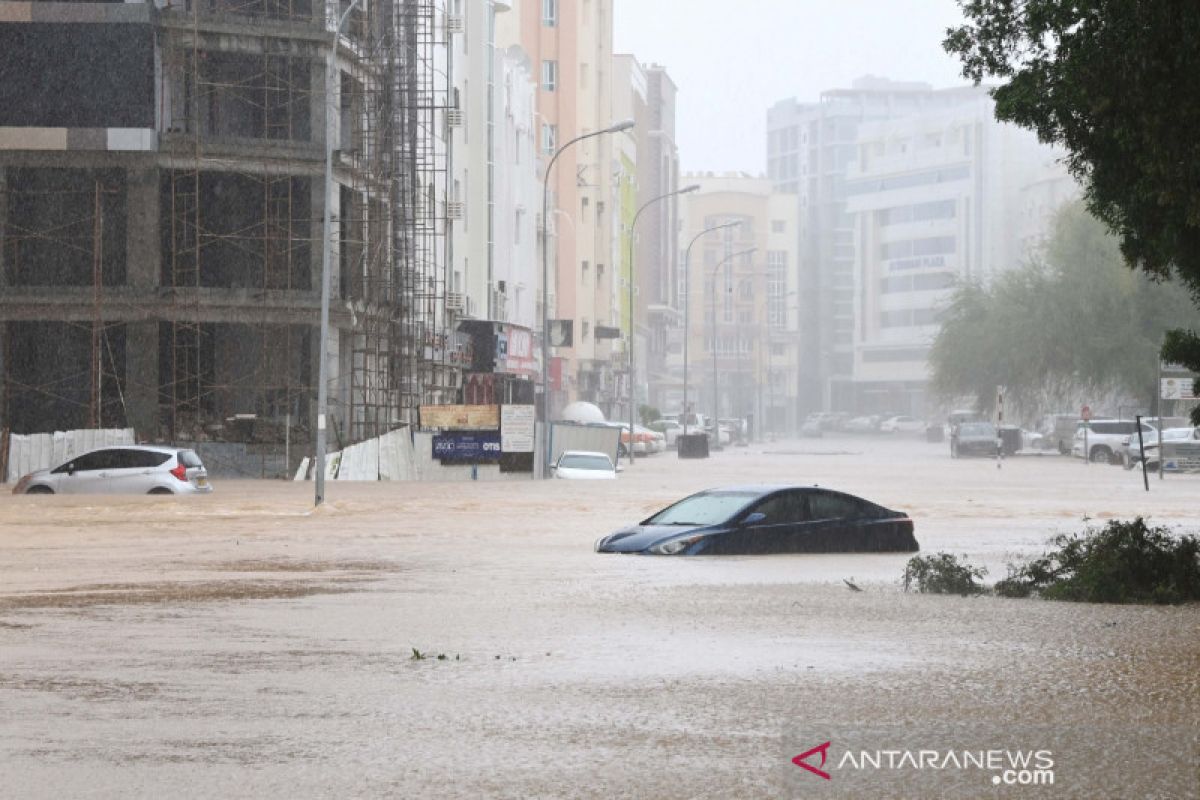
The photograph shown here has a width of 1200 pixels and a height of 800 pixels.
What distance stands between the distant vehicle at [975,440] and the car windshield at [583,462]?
3392 centimetres

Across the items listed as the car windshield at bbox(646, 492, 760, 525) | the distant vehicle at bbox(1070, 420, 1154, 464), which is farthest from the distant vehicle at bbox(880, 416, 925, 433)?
the car windshield at bbox(646, 492, 760, 525)

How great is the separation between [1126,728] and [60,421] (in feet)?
161

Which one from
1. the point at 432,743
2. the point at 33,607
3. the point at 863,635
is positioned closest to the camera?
the point at 432,743

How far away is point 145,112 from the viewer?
184 feet

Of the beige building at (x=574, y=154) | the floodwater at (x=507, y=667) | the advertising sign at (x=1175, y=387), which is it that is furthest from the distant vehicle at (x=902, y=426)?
the floodwater at (x=507, y=667)

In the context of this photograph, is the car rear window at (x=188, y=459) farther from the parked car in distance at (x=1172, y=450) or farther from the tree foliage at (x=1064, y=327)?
the tree foliage at (x=1064, y=327)

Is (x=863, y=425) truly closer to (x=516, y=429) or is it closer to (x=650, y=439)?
(x=650, y=439)

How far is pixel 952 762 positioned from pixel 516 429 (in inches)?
1815

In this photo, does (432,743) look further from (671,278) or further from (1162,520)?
(671,278)

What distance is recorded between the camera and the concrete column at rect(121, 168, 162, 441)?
56250 mm

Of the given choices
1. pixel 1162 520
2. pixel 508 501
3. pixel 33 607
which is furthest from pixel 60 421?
pixel 33 607

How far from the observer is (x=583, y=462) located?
57031 millimetres

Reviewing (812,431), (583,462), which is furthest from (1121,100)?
(812,431)

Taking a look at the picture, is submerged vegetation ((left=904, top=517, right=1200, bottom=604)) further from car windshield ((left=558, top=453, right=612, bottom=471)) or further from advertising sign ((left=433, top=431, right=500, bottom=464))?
car windshield ((left=558, top=453, right=612, bottom=471))
